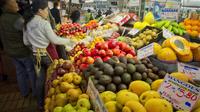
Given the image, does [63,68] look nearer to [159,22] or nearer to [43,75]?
[43,75]

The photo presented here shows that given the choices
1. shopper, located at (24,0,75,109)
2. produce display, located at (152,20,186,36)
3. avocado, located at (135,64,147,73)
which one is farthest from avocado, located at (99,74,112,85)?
produce display, located at (152,20,186,36)

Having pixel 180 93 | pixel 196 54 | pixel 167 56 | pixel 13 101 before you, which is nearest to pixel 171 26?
pixel 196 54

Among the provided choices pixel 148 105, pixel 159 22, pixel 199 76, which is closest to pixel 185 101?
pixel 148 105

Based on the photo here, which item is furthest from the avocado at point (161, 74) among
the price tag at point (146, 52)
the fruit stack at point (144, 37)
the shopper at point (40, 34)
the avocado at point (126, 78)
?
the shopper at point (40, 34)

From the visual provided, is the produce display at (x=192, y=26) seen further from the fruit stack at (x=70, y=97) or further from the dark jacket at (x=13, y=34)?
the fruit stack at (x=70, y=97)

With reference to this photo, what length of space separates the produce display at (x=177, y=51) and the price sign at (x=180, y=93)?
0.82 m

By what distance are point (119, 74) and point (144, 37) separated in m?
1.64

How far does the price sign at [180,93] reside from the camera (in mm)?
1468

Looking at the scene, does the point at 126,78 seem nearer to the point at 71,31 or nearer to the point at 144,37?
the point at 144,37

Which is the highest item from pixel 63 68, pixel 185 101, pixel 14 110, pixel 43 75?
pixel 185 101

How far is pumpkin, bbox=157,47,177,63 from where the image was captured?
2.46m

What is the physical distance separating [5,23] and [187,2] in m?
4.55

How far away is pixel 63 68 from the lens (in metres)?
3.00

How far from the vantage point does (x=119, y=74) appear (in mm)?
2146
